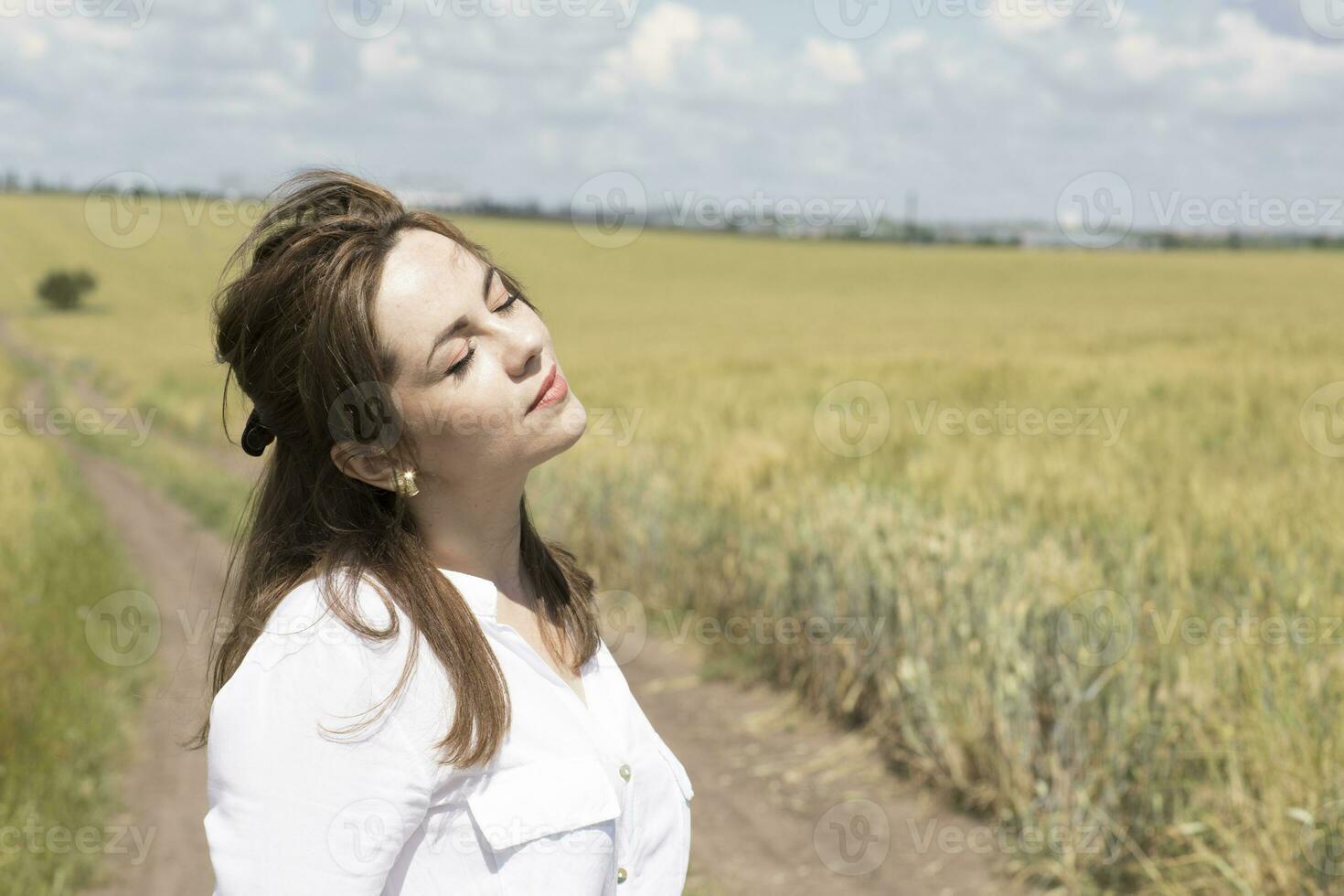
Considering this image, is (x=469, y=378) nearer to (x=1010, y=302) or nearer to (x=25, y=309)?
(x=1010, y=302)

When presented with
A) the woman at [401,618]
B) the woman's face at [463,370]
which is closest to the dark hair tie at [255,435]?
the woman at [401,618]

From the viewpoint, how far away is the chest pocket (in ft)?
3.84

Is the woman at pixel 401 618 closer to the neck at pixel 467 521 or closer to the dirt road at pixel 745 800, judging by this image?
the neck at pixel 467 521

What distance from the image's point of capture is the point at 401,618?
3.93ft

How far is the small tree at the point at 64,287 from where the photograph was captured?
4359cm

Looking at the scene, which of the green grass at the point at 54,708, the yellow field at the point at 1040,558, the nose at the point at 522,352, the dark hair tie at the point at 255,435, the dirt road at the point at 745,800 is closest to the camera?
the nose at the point at 522,352

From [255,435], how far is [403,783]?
565 mm

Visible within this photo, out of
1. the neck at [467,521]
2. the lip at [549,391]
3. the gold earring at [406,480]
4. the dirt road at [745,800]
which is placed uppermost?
the lip at [549,391]

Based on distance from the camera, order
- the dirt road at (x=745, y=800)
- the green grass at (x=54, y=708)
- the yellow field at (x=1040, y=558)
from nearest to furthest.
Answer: the yellow field at (x=1040, y=558) → the green grass at (x=54, y=708) → the dirt road at (x=745, y=800)

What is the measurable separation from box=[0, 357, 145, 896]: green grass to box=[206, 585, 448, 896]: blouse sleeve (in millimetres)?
2999

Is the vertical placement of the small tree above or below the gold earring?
below

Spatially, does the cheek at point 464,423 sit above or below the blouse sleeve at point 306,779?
above

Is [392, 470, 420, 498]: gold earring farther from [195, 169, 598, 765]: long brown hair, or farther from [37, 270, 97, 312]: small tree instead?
[37, 270, 97, 312]: small tree

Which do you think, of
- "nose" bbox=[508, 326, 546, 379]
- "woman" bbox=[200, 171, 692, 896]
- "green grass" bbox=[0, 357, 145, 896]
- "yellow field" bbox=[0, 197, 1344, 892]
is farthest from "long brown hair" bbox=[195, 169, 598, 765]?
"green grass" bbox=[0, 357, 145, 896]
